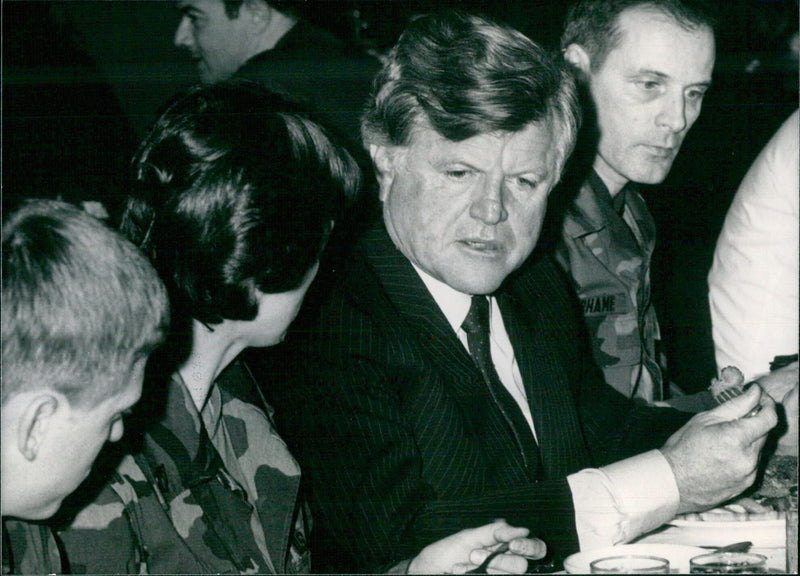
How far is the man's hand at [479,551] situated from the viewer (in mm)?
1186

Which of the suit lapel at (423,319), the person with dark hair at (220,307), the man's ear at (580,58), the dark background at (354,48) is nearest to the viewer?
A: the person with dark hair at (220,307)

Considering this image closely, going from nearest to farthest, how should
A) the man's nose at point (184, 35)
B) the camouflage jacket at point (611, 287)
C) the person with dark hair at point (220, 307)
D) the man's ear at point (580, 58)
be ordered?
the person with dark hair at point (220, 307) < the camouflage jacket at point (611, 287) < the man's ear at point (580, 58) < the man's nose at point (184, 35)

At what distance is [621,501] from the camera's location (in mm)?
1425

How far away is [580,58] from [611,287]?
65 centimetres

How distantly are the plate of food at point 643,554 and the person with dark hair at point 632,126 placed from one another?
0.88m

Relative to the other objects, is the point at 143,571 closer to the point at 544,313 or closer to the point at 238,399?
the point at 238,399

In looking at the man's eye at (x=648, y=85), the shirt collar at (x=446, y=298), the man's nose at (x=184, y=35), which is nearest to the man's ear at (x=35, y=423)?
the shirt collar at (x=446, y=298)

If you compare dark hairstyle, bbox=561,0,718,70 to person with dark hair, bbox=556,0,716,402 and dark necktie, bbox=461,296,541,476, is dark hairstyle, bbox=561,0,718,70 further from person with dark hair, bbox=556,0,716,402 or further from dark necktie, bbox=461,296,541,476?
dark necktie, bbox=461,296,541,476

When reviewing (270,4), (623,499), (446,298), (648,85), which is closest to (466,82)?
(446,298)

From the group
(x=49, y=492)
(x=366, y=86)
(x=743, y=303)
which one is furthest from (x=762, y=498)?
(x=366, y=86)

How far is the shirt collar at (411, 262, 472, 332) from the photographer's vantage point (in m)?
1.59

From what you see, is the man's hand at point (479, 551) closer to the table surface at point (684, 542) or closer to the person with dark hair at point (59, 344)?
the table surface at point (684, 542)

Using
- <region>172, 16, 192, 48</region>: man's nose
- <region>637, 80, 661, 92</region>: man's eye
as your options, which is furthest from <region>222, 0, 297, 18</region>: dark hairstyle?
<region>637, 80, 661, 92</region>: man's eye

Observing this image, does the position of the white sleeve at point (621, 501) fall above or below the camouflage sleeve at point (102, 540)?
above
